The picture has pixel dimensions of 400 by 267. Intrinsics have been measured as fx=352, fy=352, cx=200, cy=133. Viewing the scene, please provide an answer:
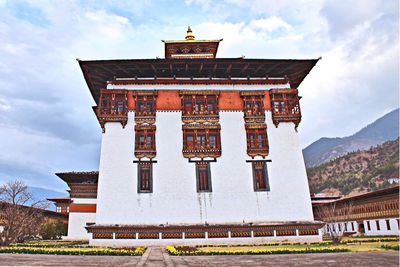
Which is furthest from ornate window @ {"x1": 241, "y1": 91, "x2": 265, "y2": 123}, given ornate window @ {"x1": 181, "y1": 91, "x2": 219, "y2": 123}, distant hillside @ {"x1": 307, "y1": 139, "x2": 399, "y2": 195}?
distant hillside @ {"x1": 307, "y1": 139, "x2": 399, "y2": 195}

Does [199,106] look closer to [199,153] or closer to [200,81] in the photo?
[200,81]

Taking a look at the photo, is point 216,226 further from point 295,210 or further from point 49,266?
point 49,266

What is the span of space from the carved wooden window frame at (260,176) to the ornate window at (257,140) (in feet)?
1.76

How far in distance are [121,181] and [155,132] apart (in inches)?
132

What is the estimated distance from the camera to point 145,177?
19641 millimetres

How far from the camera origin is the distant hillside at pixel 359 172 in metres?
61.2

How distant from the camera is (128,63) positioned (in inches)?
813

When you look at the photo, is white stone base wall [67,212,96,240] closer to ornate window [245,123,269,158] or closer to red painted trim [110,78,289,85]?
red painted trim [110,78,289,85]

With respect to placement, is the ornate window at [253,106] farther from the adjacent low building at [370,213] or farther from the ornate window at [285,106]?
the adjacent low building at [370,213]

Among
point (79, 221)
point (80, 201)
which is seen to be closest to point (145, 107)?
point (80, 201)

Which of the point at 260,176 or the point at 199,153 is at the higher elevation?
the point at 199,153

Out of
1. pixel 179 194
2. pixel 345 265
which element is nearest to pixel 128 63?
pixel 179 194

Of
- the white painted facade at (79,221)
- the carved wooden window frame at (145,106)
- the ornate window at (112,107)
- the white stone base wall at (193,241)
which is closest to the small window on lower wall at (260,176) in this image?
the white stone base wall at (193,241)

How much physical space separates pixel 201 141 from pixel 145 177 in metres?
3.78
